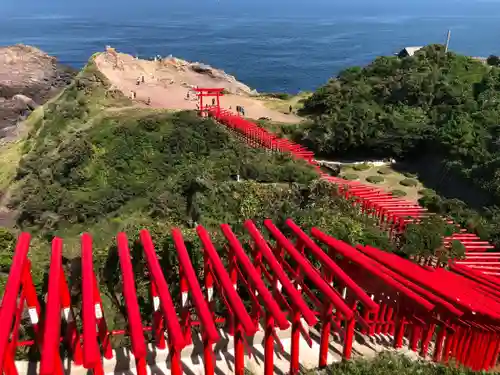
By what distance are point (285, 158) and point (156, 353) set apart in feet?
72.5

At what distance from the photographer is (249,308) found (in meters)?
13.6

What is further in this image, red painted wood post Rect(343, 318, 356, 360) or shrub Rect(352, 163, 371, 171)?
shrub Rect(352, 163, 371, 171)

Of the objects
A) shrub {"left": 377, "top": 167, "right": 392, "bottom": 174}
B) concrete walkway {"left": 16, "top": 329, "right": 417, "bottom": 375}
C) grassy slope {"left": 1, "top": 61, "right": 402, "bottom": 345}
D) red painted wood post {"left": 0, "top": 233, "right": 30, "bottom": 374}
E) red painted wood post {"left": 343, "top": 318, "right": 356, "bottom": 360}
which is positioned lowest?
shrub {"left": 377, "top": 167, "right": 392, "bottom": 174}

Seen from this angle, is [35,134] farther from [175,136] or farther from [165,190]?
[165,190]

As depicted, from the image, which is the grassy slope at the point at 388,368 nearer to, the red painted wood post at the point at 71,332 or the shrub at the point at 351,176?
the red painted wood post at the point at 71,332

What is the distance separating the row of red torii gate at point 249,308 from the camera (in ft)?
29.0

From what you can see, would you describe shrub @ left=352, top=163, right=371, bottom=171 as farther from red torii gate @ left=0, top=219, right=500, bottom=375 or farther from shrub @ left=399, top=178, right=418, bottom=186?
red torii gate @ left=0, top=219, right=500, bottom=375

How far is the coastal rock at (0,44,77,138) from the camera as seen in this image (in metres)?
76.4

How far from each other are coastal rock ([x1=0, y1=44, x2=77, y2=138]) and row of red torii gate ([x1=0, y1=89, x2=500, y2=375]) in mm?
65299

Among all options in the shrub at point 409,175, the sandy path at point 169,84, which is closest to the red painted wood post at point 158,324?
the shrub at point 409,175

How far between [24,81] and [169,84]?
46554 mm

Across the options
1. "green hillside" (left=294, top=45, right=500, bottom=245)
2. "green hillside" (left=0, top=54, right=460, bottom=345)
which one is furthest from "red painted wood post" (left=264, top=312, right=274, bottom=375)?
"green hillside" (left=294, top=45, right=500, bottom=245)

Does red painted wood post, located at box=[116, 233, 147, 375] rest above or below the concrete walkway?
above

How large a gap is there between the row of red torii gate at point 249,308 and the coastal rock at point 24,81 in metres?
65.3
